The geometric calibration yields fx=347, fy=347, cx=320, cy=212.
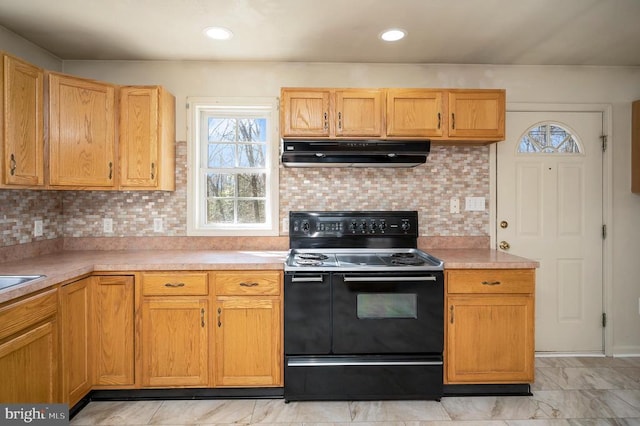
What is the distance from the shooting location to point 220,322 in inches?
87.8

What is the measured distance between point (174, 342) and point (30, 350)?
2.40 ft

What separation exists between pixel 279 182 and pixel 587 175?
2607 mm

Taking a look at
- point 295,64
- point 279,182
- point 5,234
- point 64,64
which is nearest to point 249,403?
point 279,182

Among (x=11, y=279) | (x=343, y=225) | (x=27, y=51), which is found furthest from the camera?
(x=343, y=225)

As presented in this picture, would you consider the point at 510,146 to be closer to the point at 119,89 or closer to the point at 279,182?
the point at 279,182

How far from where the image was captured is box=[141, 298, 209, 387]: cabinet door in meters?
2.22

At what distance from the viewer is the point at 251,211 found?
2988 mm

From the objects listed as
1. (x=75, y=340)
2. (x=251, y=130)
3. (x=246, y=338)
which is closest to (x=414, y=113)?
(x=251, y=130)

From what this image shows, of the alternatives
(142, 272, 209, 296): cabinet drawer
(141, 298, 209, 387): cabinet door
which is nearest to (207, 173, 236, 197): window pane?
(142, 272, 209, 296): cabinet drawer

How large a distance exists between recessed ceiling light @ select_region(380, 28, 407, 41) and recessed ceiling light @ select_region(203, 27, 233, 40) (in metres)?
1.06

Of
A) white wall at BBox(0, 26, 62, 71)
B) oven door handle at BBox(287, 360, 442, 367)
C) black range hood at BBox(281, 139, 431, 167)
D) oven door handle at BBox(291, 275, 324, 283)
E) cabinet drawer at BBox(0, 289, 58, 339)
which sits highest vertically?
white wall at BBox(0, 26, 62, 71)

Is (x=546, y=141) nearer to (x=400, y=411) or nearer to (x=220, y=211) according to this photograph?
(x=400, y=411)

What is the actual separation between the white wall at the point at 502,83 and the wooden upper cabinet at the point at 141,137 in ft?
1.09

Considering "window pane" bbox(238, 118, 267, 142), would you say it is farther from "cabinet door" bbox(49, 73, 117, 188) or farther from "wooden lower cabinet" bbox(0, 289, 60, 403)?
"wooden lower cabinet" bbox(0, 289, 60, 403)
